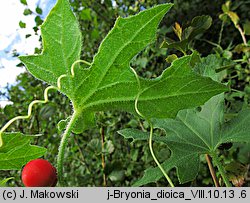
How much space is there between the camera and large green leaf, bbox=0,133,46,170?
0.42 m

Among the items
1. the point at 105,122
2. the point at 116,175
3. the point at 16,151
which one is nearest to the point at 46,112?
the point at 105,122

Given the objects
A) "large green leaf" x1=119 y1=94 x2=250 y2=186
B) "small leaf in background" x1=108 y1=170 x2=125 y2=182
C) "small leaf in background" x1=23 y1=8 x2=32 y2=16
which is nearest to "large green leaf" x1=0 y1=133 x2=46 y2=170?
"large green leaf" x1=119 y1=94 x2=250 y2=186

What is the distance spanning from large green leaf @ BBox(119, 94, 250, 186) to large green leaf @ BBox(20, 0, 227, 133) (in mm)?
163

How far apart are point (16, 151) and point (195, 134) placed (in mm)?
313

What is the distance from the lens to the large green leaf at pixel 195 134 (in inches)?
24.8

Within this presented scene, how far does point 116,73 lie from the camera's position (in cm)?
44

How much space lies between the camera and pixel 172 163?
0.62m

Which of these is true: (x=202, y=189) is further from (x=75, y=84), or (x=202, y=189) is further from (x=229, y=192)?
(x=75, y=84)

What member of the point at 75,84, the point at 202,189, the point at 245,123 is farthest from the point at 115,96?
the point at 245,123

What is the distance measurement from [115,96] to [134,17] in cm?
9

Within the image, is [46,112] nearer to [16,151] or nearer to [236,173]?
[236,173]

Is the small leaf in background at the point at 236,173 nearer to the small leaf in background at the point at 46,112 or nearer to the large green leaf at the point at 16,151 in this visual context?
the large green leaf at the point at 16,151

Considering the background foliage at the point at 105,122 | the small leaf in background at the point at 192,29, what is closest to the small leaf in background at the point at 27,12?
the background foliage at the point at 105,122

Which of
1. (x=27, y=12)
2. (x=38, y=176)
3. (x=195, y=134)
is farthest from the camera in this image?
(x=27, y=12)
